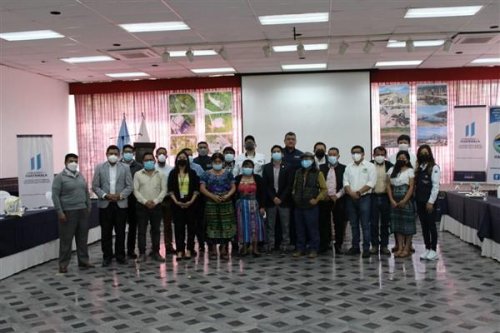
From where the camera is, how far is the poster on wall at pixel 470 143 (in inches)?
377

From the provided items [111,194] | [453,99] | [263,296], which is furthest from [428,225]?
[453,99]

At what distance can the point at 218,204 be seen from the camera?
6.62 metres

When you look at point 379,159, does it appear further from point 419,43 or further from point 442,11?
point 419,43

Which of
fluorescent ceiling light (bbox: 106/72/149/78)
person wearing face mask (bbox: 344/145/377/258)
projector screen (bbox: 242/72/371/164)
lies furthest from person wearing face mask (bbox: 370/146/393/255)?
fluorescent ceiling light (bbox: 106/72/149/78)

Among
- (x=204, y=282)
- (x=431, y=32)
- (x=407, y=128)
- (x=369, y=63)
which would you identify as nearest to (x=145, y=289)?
(x=204, y=282)

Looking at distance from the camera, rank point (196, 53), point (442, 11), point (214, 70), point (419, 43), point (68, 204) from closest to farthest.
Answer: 1. point (68, 204)
2. point (442, 11)
3. point (419, 43)
4. point (196, 53)
5. point (214, 70)

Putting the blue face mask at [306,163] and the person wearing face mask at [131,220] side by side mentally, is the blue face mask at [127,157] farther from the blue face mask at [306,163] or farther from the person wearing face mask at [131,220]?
the blue face mask at [306,163]

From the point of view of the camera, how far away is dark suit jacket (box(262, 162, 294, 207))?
6711 millimetres

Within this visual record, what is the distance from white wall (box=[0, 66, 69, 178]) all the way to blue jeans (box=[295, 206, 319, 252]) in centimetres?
662

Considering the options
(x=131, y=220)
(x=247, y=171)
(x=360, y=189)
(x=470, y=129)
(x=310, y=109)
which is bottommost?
(x=131, y=220)

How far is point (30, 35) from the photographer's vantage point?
7680mm

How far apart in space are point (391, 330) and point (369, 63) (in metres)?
8.10

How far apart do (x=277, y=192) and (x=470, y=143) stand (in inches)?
194

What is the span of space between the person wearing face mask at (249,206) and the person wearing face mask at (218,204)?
10 cm
